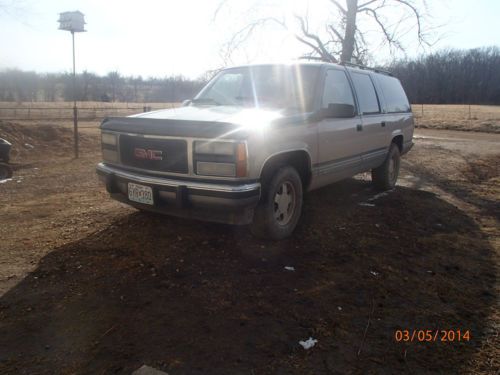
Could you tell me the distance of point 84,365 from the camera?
229 centimetres

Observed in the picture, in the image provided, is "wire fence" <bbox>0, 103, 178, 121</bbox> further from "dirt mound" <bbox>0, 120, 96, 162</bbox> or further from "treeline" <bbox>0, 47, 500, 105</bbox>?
"treeline" <bbox>0, 47, 500, 105</bbox>

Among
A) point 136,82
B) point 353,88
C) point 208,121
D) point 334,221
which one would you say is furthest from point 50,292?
point 136,82

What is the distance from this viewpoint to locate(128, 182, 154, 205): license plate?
3.78m

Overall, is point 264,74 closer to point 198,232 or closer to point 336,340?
point 198,232

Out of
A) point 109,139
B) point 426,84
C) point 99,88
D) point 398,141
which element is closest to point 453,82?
point 426,84

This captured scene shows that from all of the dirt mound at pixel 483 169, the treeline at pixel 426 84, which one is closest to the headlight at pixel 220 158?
the dirt mound at pixel 483 169

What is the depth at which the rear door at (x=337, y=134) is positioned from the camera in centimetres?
468

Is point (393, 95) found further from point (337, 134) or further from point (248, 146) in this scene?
point (248, 146)

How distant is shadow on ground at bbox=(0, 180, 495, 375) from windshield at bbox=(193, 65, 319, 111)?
149 centimetres

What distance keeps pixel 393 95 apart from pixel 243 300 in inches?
204

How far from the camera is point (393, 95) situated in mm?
6840

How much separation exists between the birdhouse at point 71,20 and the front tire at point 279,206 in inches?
339

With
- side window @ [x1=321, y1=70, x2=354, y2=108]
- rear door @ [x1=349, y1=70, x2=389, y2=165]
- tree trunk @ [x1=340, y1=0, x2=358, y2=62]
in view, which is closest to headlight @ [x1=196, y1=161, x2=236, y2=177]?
side window @ [x1=321, y1=70, x2=354, y2=108]
